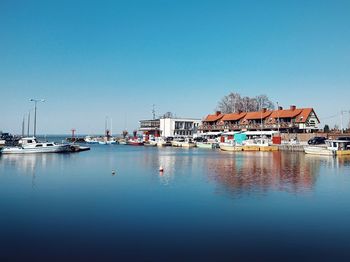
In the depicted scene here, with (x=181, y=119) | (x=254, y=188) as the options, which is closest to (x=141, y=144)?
(x=181, y=119)

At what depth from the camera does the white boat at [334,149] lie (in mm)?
60344

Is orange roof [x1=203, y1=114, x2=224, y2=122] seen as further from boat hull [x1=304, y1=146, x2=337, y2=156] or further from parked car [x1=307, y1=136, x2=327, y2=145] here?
boat hull [x1=304, y1=146, x2=337, y2=156]

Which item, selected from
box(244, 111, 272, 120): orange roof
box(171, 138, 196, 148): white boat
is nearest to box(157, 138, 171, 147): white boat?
box(171, 138, 196, 148): white boat

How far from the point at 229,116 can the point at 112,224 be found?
92.4m

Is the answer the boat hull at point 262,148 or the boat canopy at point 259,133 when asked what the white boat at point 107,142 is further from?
the boat hull at point 262,148

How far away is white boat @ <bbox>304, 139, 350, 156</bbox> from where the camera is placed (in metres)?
60.3

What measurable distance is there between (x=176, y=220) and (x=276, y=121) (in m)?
79.7

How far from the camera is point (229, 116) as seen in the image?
350 feet

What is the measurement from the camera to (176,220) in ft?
58.8

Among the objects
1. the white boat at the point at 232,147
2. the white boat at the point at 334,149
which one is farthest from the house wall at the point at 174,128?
the white boat at the point at 334,149

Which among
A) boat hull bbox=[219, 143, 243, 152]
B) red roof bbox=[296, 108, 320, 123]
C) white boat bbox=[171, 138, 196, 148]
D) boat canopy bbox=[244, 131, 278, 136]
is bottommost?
boat hull bbox=[219, 143, 243, 152]

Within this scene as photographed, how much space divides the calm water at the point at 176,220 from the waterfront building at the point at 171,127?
97832mm

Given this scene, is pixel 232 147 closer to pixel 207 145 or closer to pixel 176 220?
pixel 207 145

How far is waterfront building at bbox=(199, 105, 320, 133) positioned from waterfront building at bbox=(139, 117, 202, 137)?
2539 centimetres
